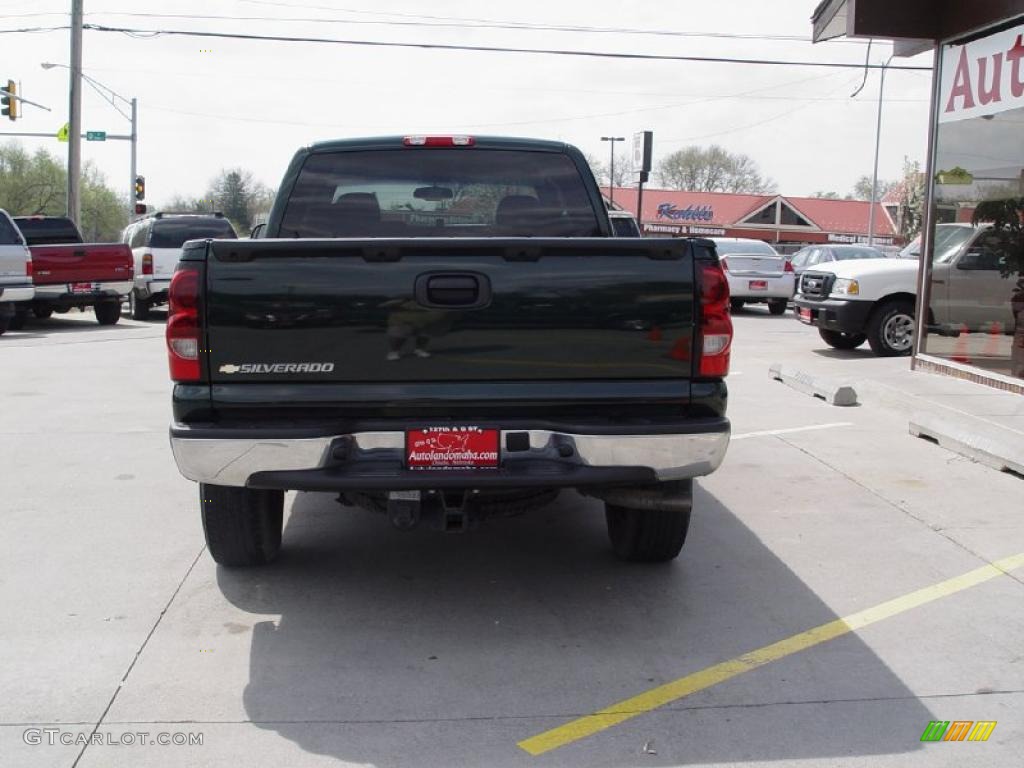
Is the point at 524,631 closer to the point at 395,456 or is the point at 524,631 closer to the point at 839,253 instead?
the point at 395,456

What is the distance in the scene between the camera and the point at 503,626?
4684 millimetres

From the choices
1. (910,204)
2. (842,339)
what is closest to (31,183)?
(910,204)

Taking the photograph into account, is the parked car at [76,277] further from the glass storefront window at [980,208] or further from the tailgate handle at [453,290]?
the tailgate handle at [453,290]

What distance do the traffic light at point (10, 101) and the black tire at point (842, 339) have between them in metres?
24.7

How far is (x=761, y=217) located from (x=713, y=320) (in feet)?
218

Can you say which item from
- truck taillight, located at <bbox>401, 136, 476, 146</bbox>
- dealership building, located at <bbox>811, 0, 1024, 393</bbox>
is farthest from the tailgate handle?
dealership building, located at <bbox>811, 0, 1024, 393</bbox>

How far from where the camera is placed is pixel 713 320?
14.3 feet

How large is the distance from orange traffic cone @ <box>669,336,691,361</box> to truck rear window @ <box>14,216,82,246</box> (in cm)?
2066

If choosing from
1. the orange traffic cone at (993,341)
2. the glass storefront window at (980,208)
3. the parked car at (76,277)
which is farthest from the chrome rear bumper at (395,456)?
the parked car at (76,277)

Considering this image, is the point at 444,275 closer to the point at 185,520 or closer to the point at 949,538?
the point at 185,520

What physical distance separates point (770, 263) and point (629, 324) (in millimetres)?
19782

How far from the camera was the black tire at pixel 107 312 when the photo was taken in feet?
64.8

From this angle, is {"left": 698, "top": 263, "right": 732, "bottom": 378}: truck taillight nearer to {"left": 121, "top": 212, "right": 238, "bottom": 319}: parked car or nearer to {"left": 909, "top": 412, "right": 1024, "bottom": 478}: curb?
{"left": 909, "top": 412, "right": 1024, "bottom": 478}: curb

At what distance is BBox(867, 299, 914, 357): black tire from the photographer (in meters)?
14.3
